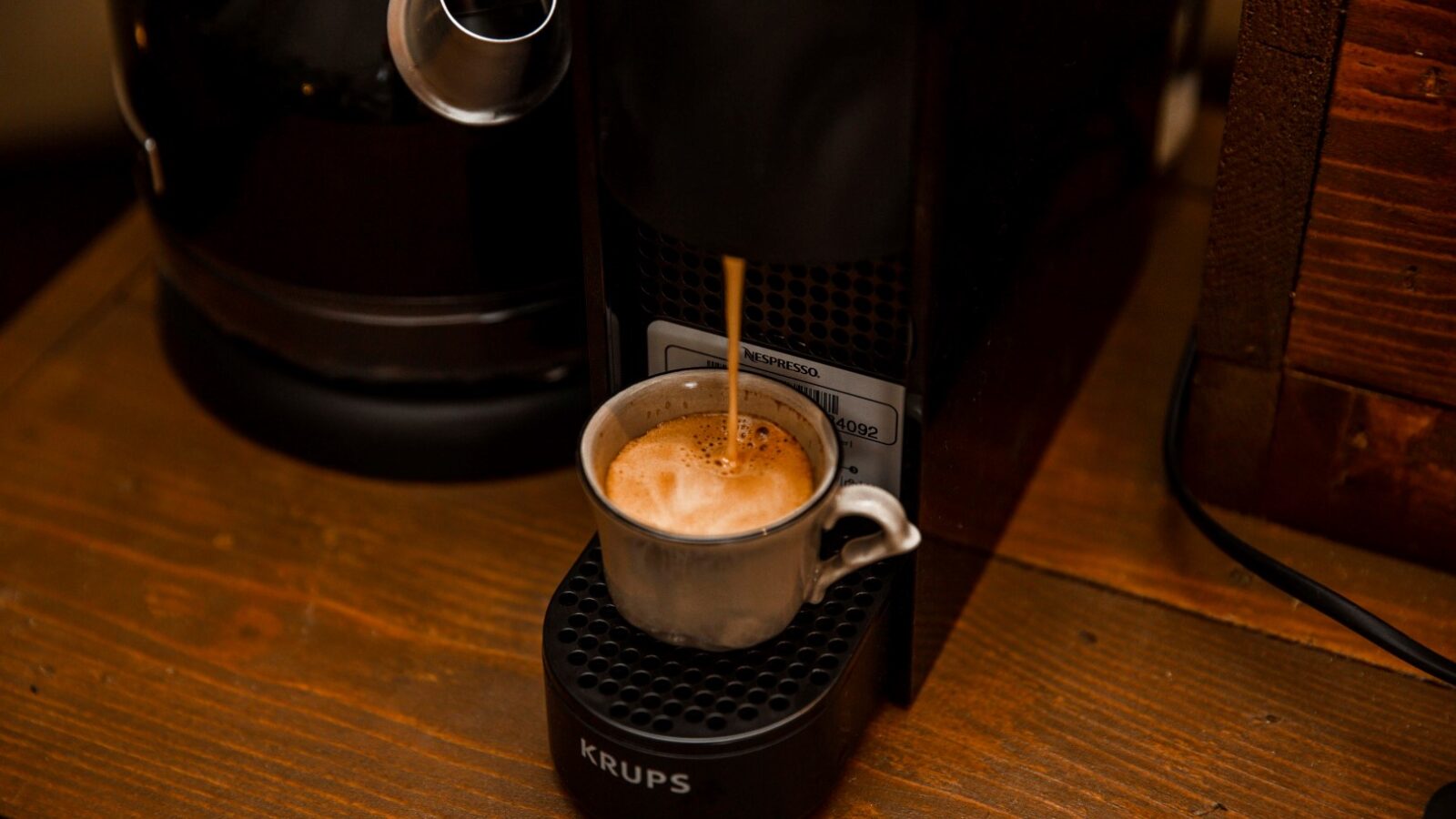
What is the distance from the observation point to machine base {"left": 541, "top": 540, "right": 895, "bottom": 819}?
0.52 metres

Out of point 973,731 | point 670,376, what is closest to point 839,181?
point 670,376

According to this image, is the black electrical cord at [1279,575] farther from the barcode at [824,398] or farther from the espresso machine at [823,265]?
the barcode at [824,398]

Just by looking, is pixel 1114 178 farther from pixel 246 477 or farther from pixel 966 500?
pixel 246 477

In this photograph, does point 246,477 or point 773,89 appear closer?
point 773,89

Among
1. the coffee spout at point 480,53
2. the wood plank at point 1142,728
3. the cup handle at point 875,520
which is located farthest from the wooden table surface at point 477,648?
the coffee spout at point 480,53

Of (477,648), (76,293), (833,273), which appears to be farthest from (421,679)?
(76,293)

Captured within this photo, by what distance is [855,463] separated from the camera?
58 centimetres

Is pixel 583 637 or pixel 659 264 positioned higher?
pixel 659 264

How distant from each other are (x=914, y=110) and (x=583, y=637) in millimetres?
228

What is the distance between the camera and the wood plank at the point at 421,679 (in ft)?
1.91

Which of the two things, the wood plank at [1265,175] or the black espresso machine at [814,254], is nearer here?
the black espresso machine at [814,254]


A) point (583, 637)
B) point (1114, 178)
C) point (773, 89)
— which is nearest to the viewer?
point (773, 89)

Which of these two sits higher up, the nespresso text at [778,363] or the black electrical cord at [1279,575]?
the nespresso text at [778,363]

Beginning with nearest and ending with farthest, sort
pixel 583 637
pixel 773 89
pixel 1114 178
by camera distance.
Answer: pixel 773 89, pixel 583 637, pixel 1114 178
